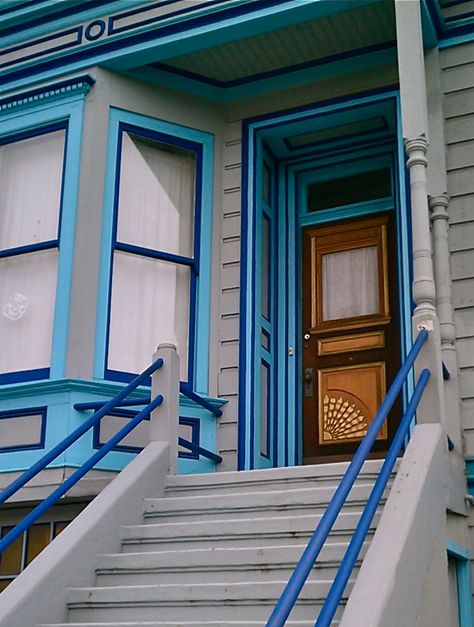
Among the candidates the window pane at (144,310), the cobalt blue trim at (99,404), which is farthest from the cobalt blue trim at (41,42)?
the cobalt blue trim at (99,404)

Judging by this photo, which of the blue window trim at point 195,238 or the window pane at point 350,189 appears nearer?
the blue window trim at point 195,238

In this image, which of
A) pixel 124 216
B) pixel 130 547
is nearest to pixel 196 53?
pixel 124 216

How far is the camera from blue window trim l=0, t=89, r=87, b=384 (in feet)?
23.7

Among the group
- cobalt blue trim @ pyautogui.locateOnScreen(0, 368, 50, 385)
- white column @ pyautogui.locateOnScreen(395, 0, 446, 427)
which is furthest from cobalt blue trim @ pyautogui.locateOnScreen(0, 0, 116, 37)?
cobalt blue trim @ pyautogui.locateOnScreen(0, 368, 50, 385)

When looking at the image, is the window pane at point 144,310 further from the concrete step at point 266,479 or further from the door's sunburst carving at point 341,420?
the concrete step at point 266,479

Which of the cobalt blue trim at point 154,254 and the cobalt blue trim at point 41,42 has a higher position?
the cobalt blue trim at point 41,42

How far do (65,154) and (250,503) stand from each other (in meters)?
3.49

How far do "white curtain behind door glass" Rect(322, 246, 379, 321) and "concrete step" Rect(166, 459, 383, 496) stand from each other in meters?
2.33

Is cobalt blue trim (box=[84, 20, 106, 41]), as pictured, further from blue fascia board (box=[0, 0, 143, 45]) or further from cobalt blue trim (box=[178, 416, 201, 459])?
cobalt blue trim (box=[178, 416, 201, 459])

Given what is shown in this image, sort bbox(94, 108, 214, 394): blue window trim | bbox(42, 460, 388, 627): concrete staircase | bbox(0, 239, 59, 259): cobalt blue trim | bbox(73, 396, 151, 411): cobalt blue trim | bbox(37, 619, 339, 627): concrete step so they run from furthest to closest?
1. bbox(0, 239, 59, 259): cobalt blue trim
2. bbox(94, 108, 214, 394): blue window trim
3. bbox(73, 396, 151, 411): cobalt blue trim
4. bbox(42, 460, 388, 627): concrete staircase
5. bbox(37, 619, 339, 627): concrete step

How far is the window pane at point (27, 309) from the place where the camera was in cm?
740

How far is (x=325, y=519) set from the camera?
4027 millimetres

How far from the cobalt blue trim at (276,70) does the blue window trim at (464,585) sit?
13.2 feet

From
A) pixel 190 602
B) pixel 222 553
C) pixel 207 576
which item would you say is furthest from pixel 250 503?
pixel 190 602
